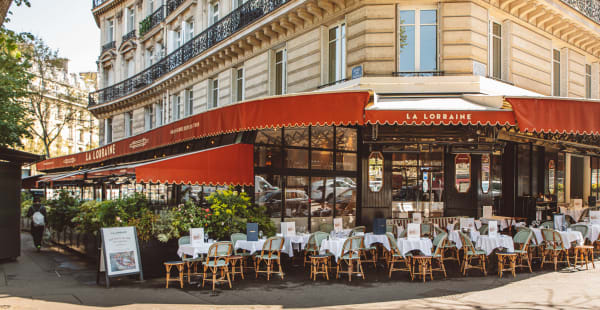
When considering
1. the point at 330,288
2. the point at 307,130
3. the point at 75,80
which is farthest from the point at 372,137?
the point at 75,80

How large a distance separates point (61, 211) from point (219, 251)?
909cm

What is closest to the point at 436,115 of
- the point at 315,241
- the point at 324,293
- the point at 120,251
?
the point at 315,241

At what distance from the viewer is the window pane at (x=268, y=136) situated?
40.5 ft

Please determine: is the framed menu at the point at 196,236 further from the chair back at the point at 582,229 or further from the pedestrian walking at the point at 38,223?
the chair back at the point at 582,229

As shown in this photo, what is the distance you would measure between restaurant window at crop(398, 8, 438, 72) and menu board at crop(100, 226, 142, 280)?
303 inches

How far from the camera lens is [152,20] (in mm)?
25844

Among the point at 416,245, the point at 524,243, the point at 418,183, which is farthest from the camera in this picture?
the point at 418,183

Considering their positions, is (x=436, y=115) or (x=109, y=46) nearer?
(x=436, y=115)

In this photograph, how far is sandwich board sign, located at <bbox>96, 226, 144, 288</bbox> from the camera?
898 cm

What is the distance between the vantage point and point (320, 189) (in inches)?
525

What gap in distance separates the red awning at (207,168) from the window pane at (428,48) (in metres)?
5.00

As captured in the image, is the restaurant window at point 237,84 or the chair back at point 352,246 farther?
the restaurant window at point 237,84

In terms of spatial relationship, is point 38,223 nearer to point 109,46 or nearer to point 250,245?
point 250,245

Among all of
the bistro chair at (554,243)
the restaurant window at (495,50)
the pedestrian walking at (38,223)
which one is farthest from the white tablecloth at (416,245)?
the pedestrian walking at (38,223)
